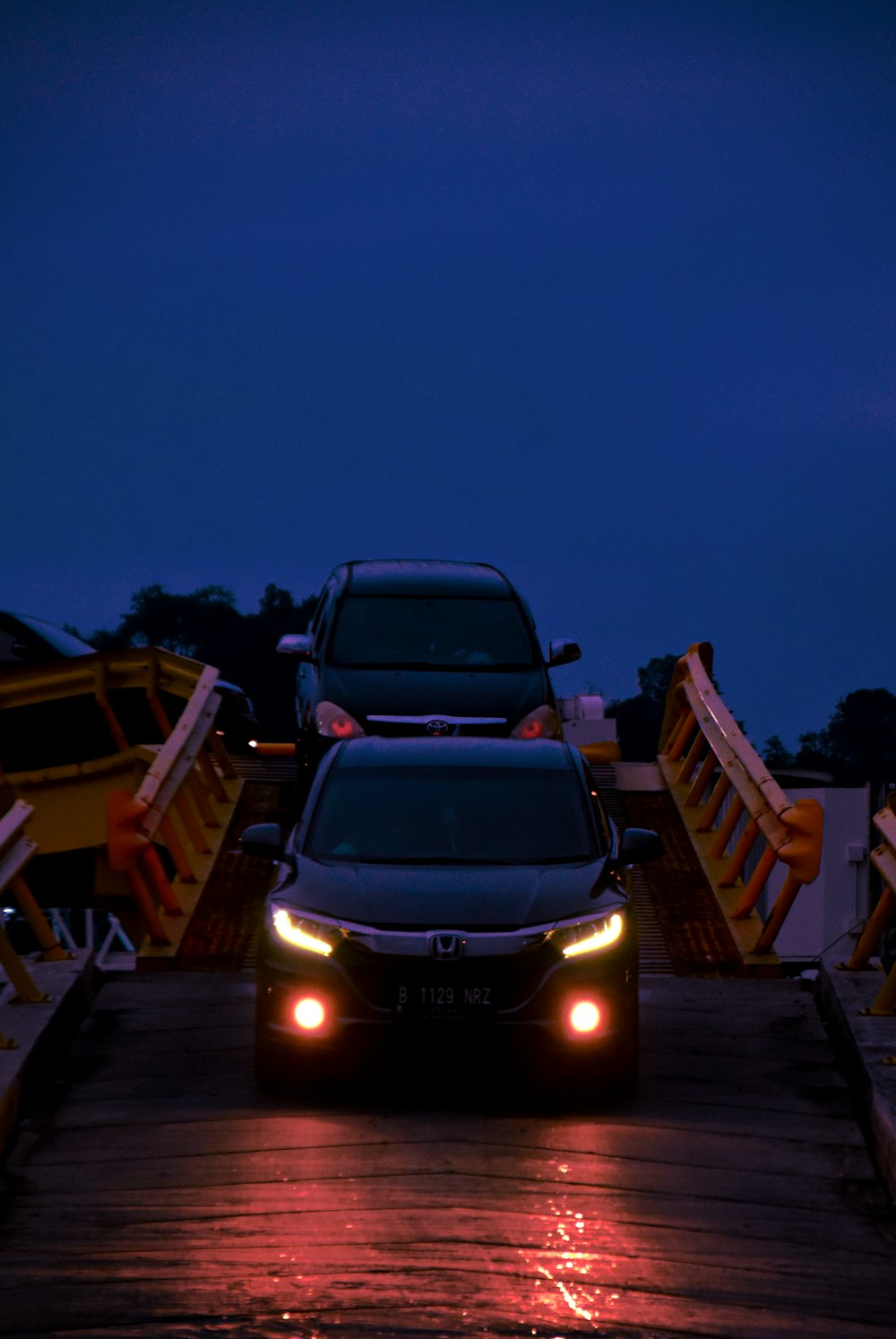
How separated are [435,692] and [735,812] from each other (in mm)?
2261

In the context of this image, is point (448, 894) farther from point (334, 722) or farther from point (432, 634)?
point (432, 634)

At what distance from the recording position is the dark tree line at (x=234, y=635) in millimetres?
115875

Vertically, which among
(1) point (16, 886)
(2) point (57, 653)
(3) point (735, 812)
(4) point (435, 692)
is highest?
(1) point (16, 886)

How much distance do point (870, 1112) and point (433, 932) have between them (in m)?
1.89

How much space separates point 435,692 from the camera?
14.4 m

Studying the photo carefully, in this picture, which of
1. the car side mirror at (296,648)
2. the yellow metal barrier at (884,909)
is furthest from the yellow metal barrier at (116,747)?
the yellow metal barrier at (884,909)

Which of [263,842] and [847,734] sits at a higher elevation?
[263,842]

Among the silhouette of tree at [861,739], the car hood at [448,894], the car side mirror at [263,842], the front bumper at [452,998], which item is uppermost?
the car side mirror at [263,842]

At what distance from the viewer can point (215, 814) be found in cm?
1596

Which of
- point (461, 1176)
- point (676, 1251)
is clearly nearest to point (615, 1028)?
point (461, 1176)

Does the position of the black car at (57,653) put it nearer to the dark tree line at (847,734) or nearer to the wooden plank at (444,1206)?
the wooden plank at (444,1206)

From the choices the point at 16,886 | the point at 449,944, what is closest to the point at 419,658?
the point at 16,886

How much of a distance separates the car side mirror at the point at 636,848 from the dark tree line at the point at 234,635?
9076 centimetres

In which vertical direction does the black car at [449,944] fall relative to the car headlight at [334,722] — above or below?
above
